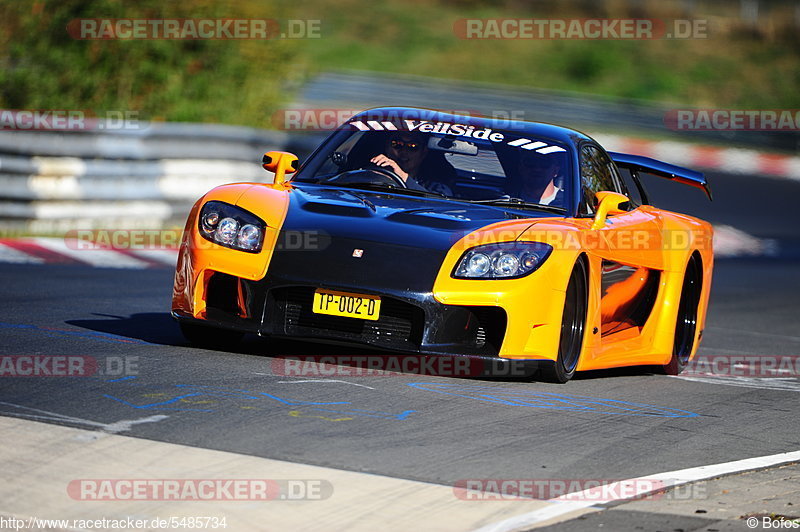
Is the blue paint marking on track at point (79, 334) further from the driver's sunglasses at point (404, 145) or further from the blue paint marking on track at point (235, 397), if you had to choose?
the driver's sunglasses at point (404, 145)

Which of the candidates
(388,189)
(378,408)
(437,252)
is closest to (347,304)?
(437,252)

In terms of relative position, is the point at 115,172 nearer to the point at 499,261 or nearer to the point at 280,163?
the point at 280,163

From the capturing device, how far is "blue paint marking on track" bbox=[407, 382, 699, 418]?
6.17 metres

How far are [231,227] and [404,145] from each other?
1.36 meters

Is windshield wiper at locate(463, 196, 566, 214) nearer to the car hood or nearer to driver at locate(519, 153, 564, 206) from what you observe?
driver at locate(519, 153, 564, 206)

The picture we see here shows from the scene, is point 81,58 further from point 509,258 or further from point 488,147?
point 509,258

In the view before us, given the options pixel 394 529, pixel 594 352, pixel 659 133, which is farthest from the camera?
pixel 659 133

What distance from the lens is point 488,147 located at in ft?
24.4

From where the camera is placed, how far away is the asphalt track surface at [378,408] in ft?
16.2

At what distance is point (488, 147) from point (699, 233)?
175cm

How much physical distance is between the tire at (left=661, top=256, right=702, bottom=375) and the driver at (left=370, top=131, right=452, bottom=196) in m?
1.84

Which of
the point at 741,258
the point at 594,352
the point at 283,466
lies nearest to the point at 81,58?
the point at 741,258

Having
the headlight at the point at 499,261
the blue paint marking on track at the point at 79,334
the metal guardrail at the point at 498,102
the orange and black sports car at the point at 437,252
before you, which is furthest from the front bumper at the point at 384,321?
the metal guardrail at the point at 498,102

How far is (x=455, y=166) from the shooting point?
7.37 metres
